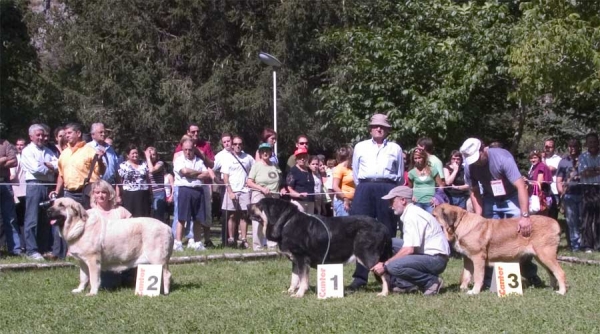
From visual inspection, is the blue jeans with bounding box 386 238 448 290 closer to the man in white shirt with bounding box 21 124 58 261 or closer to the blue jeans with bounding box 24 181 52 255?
the man in white shirt with bounding box 21 124 58 261

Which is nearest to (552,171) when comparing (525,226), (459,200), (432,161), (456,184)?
(456,184)

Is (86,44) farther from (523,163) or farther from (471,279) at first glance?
(471,279)

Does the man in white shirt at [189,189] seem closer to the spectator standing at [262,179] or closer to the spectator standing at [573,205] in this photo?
the spectator standing at [262,179]

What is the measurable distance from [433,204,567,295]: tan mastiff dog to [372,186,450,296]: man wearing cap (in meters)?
0.17

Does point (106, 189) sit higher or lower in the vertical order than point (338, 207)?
higher

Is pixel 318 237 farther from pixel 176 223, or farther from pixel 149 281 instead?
pixel 176 223

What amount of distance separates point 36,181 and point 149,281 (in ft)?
13.8

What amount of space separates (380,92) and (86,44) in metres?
8.81

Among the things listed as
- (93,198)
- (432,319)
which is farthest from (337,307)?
(93,198)

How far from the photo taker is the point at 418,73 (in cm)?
2009

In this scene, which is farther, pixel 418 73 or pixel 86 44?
pixel 86 44

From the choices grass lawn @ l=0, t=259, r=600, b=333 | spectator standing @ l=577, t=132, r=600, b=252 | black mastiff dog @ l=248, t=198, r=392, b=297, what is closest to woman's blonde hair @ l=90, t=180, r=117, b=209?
grass lawn @ l=0, t=259, r=600, b=333

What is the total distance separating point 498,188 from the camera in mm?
10312

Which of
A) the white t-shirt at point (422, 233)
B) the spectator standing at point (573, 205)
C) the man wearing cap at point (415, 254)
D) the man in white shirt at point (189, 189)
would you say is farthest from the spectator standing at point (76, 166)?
the spectator standing at point (573, 205)
